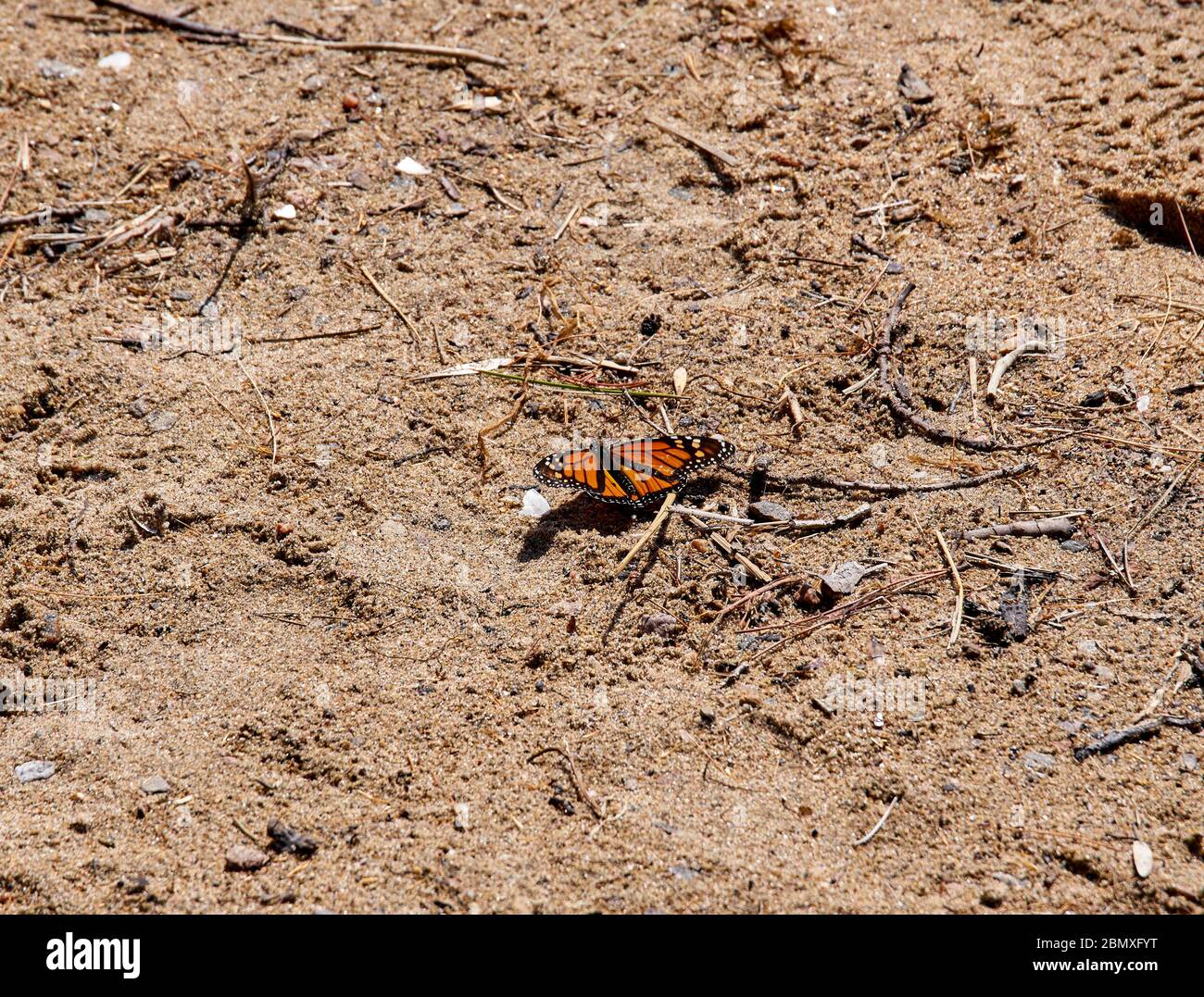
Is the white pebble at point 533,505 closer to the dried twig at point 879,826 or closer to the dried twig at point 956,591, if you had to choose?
the dried twig at point 956,591

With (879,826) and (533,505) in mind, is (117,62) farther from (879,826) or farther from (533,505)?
(879,826)

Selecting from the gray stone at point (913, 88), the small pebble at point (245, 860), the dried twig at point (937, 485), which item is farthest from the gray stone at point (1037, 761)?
the gray stone at point (913, 88)

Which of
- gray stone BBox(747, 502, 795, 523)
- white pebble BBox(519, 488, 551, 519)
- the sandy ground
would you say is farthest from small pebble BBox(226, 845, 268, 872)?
gray stone BBox(747, 502, 795, 523)

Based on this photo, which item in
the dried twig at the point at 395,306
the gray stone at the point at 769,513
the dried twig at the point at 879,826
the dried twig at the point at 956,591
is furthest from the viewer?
the dried twig at the point at 395,306

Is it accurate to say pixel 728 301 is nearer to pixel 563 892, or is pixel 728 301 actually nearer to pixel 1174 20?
pixel 563 892

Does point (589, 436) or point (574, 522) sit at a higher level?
point (589, 436)

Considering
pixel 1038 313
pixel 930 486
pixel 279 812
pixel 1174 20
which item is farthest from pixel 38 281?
pixel 1174 20

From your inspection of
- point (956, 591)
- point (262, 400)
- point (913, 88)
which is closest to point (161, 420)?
point (262, 400)
